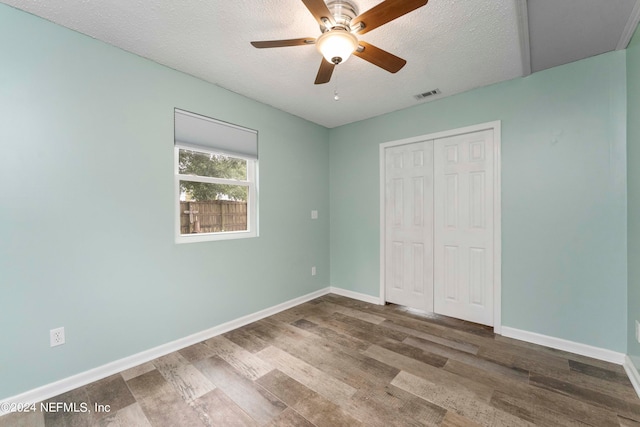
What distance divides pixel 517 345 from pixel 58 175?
4.05 meters

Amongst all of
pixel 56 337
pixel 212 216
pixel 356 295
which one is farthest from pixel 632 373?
pixel 56 337

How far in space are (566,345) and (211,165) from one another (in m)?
3.78

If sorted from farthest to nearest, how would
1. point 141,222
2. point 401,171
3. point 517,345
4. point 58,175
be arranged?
1. point 401,171
2. point 517,345
3. point 141,222
4. point 58,175

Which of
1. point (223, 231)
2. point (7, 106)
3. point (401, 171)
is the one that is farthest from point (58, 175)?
point (401, 171)

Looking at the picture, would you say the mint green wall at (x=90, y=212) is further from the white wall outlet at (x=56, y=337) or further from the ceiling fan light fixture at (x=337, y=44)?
the ceiling fan light fixture at (x=337, y=44)

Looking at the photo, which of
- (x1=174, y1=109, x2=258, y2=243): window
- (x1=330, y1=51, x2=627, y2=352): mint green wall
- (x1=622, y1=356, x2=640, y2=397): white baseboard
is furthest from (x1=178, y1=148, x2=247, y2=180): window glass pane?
(x1=622, y1=356, x2=640, y2=397): white baseboard

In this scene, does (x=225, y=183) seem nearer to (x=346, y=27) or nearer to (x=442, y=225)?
(x=346, y=27)

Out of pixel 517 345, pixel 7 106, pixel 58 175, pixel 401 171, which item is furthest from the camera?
pixel 401 171

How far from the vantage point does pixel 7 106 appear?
1722mm

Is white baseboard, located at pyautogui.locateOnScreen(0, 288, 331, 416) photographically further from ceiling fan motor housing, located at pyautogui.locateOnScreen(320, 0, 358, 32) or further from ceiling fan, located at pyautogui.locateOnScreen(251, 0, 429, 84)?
ceiling fan motor housing, located at pyautogui.locateOnScreen(320, 0, 358, 32)

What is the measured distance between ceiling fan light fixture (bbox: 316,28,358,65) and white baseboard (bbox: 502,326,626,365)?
116 inches

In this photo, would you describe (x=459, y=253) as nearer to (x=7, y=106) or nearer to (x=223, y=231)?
(x=223, y=231)

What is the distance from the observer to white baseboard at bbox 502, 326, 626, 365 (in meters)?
2.19

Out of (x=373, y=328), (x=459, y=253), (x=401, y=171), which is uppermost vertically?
(x=401, y=171)
